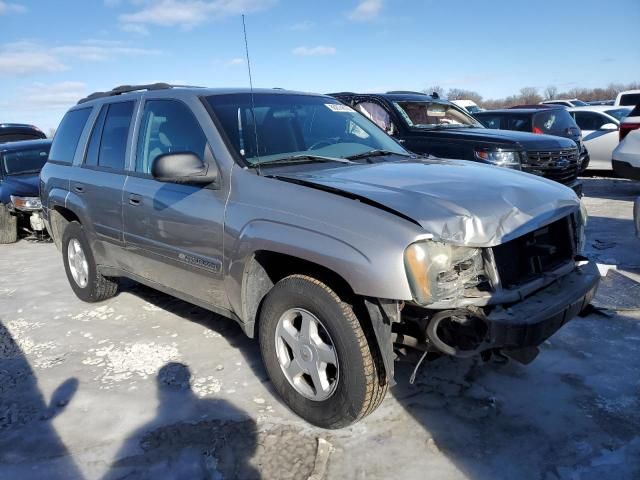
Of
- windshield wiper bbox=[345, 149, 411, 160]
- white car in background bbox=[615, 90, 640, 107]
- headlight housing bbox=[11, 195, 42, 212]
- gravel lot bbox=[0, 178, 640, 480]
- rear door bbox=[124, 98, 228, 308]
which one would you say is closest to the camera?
gravel lot bbox=[0, 178, 640, 480]

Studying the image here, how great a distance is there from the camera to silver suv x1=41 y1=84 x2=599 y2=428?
2471mm

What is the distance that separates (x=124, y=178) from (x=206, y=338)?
1394 mm

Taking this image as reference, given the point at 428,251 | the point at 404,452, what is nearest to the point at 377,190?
the point at 428,251

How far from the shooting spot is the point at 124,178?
13.2 ft

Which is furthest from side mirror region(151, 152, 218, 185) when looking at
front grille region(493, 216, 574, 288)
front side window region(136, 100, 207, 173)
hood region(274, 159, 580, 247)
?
front grille region(493, 216, 574, 288)

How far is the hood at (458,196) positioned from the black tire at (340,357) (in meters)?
0.55

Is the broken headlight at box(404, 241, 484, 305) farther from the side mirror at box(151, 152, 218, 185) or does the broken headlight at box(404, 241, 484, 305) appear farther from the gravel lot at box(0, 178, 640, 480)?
the side mirror at box(151, 152, 218, 185)

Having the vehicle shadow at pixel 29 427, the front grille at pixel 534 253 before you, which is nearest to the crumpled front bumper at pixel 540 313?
the front grille at pixel 534 253

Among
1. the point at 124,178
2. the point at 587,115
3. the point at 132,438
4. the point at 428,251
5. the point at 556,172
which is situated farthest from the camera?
the point at 587,115

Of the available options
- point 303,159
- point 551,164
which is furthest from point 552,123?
point 303,159

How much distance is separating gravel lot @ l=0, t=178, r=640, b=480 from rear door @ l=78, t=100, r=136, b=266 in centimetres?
83

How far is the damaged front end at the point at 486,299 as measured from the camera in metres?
2.42

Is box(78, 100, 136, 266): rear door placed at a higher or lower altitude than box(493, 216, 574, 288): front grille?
higher

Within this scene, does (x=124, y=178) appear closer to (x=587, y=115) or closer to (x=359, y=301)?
(x=359, y=301)
